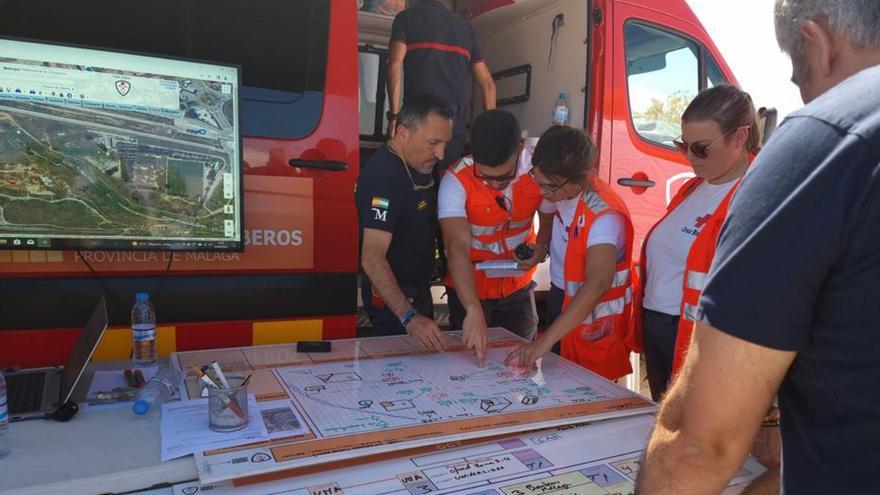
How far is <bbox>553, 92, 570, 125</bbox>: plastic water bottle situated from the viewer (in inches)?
124

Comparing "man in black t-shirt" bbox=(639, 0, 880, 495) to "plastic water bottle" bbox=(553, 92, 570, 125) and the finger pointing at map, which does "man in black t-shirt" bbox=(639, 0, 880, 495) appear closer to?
the finger pointing at map

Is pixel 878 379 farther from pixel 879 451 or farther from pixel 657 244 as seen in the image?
pixel 657 244

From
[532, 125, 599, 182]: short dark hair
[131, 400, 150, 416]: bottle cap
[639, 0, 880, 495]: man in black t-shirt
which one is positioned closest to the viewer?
[639, 0, 880, 495]: man in black t-shirt

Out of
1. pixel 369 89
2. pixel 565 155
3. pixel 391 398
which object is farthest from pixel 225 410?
pixel 369 89

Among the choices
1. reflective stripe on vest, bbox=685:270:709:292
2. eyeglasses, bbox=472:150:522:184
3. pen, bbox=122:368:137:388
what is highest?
eyeglasses, bbox=472:150:522:184

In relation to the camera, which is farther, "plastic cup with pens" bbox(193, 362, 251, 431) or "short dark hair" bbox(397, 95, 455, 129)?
"short dark hair" bbox(397, 95, 455, 129)

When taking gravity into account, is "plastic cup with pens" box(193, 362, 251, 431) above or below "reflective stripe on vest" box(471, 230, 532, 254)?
below

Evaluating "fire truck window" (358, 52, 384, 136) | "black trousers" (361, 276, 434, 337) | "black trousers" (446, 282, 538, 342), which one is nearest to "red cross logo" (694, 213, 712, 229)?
"black trousers" (446, 282, 538, 342)

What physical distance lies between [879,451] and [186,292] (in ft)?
6.24

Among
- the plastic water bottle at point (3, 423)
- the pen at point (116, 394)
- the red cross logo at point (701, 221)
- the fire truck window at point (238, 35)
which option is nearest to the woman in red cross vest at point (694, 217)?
the red cross logo at point (701, 221)

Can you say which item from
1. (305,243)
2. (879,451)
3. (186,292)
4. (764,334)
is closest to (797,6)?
(764,334)

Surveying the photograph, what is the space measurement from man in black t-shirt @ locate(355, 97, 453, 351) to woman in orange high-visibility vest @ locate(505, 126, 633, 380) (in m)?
0.40

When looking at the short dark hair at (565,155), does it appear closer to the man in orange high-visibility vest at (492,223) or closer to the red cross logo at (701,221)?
the man in orange high-visibility vest at (492,223)

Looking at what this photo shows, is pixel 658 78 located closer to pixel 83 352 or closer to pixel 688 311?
pixel 688 311
